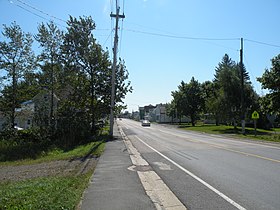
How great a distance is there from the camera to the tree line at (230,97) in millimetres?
37281

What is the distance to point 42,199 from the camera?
5.89 m

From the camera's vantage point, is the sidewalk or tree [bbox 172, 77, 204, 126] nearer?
the sidewalk

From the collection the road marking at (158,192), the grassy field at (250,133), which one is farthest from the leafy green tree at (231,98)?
the road marking at (158,192)

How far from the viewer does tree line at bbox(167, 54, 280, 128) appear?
37281 millimetres

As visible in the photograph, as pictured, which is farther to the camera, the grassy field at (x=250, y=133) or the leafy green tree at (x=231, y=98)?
the leafy green tree at (x=231, y=98)

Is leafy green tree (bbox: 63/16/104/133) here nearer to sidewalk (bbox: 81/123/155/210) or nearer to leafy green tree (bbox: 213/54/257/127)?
sidewalk (bbox: 81/123/155/210)

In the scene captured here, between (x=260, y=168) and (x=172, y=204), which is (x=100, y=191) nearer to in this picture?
(x=172, y=204)

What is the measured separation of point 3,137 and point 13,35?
32.8 feet

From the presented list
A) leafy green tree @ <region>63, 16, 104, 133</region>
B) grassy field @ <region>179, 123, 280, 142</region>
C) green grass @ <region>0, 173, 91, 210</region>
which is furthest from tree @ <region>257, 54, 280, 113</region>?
green grass @ <region>0, 173, 91, 210</region>

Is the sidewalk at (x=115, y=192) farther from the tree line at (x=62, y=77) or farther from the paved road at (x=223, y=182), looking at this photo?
the tree line at (x=62, y=77)

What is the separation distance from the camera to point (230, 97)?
49969mm

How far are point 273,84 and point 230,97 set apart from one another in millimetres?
13357

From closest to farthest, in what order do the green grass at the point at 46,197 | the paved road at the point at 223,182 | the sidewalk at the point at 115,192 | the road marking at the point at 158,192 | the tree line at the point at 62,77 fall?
1. the green grass at the point at 46,197
2. the sidewalk at the point at 115,192
3. the road marking at the point at 158,192
4. the paved road at the point at 223,182
5. the tree line at the point at 62,77

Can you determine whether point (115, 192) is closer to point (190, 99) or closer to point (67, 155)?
point (67, 155)
